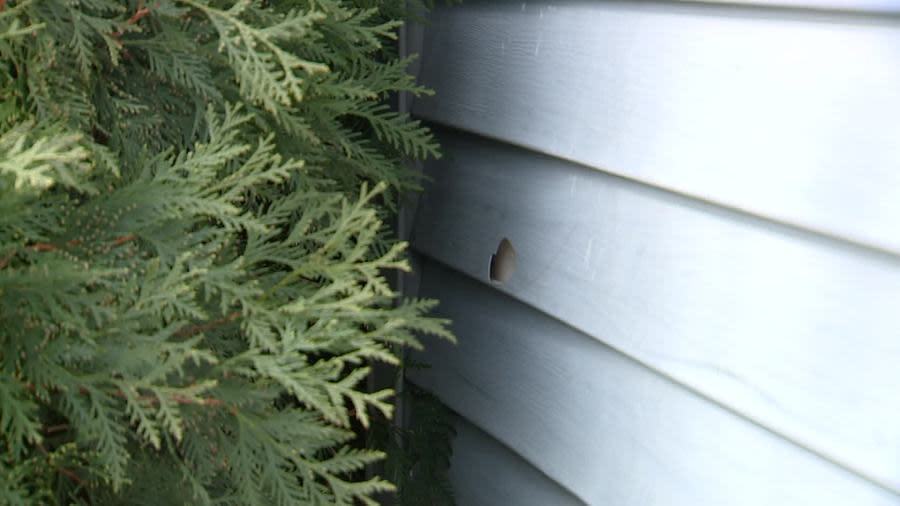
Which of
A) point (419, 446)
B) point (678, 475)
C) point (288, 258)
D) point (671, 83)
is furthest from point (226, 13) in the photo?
point (419, 446)

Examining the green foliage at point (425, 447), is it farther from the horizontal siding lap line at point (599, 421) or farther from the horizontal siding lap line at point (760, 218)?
the horizontal siding lap line at point (760, 218)

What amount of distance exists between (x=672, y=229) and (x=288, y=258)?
0.53 meters

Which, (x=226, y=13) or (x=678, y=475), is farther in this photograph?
(x=678, y=475)

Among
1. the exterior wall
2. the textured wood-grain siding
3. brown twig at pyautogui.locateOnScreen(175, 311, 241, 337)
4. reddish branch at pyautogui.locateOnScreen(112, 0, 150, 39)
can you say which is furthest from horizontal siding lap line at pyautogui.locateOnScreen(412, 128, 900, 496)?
reddish branch at pyautogui.locateOnScreen(112, 0, 150, 39)

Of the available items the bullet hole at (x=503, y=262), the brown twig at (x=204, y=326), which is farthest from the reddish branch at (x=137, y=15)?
the bullet hole at (x=503, y=262)

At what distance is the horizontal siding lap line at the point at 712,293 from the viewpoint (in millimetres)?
1069

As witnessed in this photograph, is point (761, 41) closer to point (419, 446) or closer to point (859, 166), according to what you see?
point (859, 166)

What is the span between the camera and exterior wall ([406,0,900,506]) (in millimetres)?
1070

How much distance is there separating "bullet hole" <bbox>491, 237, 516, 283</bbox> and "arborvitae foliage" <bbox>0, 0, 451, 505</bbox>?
462 mm

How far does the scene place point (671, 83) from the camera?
1.31 metres

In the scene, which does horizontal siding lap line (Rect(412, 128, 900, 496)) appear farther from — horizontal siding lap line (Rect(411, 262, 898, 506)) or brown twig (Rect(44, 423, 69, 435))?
brown twig (Rect(44, 423, 69, 435))

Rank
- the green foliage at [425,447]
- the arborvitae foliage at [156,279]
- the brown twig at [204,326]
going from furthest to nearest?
the green foliage at [425,447] → the brown twig at [204,326] → the arborvitae foliage at [156,279]

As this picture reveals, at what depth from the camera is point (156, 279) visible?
1111 mm

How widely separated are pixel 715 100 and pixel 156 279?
730mm
